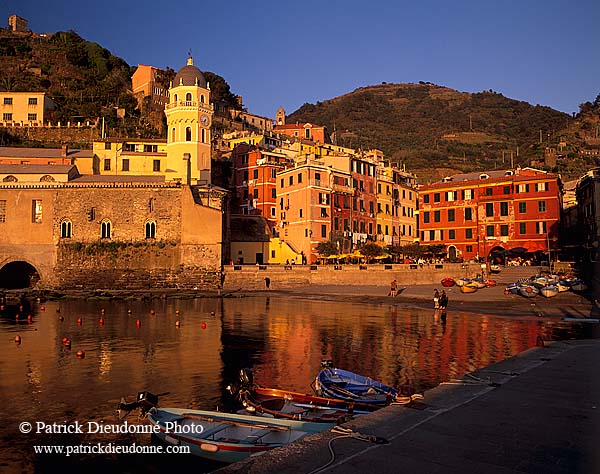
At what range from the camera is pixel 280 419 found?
11391 mm

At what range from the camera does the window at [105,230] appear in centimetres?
6122

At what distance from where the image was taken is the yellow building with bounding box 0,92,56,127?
87.5 metres

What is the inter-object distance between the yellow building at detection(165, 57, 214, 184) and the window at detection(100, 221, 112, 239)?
980 cm

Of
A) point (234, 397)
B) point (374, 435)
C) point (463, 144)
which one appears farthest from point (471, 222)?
point (463, 144)

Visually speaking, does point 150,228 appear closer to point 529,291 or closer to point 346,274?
point 346,274

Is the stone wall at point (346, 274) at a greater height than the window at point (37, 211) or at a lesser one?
lesser

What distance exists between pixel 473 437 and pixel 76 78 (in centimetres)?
12001

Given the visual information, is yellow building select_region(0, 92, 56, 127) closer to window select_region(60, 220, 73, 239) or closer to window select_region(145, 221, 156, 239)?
window select_region(60, 220, 73, 239)

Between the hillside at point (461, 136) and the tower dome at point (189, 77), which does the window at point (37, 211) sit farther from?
the hillside at point (461, 136)

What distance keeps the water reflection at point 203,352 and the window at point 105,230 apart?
64.0 feet

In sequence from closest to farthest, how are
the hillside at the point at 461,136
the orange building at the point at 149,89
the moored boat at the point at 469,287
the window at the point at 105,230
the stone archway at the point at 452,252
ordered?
the moored boat at the point at 469,287 → the window at the point at 105,230 → the stone archway at the point at 452,252 → the orange building at the point at 149,89 → the hillside at the point at 461,136

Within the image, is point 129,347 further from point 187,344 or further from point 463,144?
point 463,144

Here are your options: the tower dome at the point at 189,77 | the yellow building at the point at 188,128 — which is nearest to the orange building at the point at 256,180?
the yellow building at the point at 188,128

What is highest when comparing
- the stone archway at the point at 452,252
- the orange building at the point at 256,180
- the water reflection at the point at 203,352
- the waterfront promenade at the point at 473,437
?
the orange building at the point at 256,180
